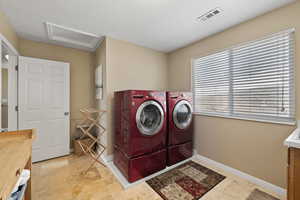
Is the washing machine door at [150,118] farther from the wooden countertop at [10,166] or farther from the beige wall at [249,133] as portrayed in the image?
the wooden countertop at [10,166]

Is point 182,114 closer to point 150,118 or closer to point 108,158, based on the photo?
point 150,118

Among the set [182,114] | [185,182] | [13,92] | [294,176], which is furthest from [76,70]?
[294,176]

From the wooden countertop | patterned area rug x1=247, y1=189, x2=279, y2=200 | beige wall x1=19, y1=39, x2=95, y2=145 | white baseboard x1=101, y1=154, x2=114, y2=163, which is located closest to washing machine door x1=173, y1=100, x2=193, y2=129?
patterned area rug x1=247, y1=189, x2=279, y2=200

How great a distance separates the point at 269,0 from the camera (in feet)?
4.85

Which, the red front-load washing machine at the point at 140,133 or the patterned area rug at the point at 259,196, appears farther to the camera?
the red front-load washing machine at the point at 140,133

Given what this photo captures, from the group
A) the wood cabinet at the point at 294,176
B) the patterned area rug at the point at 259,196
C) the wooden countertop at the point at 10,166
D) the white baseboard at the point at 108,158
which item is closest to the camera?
the wooden countertop at the point at 10,166

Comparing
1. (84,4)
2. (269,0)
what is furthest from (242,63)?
(84,4)

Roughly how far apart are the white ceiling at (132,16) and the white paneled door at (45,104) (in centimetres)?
64

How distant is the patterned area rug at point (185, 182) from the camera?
162cm

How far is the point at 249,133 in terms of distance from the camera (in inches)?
72.3

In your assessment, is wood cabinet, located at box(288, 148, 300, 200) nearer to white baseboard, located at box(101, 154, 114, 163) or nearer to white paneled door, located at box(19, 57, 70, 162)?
white baseboard, located at box(101, 154, 114, 163)

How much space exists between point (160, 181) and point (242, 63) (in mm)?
2168

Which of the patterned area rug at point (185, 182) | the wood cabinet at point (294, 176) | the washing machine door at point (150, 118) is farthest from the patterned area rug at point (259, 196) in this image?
the washing machine door at point (150, 118)

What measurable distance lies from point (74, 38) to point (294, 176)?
3564mm
